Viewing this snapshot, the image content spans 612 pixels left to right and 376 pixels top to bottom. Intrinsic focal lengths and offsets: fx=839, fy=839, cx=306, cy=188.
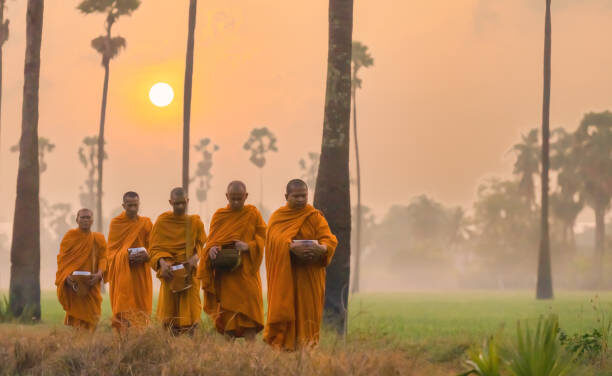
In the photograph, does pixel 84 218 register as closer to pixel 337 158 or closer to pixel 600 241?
pixel 337 158

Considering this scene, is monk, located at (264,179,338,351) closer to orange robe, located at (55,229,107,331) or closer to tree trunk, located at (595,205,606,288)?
orange robe, located at (55,229,107,331)

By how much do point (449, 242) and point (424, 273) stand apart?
5791 mm

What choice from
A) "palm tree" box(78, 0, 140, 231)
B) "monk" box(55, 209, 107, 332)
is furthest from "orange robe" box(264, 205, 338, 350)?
"palm tree" box(78, 0, 140, 231)

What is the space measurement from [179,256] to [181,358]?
3595 mm

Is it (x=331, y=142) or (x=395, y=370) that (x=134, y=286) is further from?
(x=395, y=370)

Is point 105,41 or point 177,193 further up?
point 105,41

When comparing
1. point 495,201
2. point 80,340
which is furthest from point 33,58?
point 495,201

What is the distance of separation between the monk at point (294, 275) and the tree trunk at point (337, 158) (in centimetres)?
515

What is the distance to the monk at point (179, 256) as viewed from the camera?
12305mm

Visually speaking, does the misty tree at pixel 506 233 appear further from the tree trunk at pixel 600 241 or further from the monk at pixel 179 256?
the monk at pixel 179 256

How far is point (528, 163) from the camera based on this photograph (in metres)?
90.2

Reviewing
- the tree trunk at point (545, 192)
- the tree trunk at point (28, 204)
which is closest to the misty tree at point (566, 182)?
the tree trunk at point (545, 192)

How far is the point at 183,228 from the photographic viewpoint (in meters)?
12.5

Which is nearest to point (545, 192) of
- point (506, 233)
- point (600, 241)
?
point (600, 241)
